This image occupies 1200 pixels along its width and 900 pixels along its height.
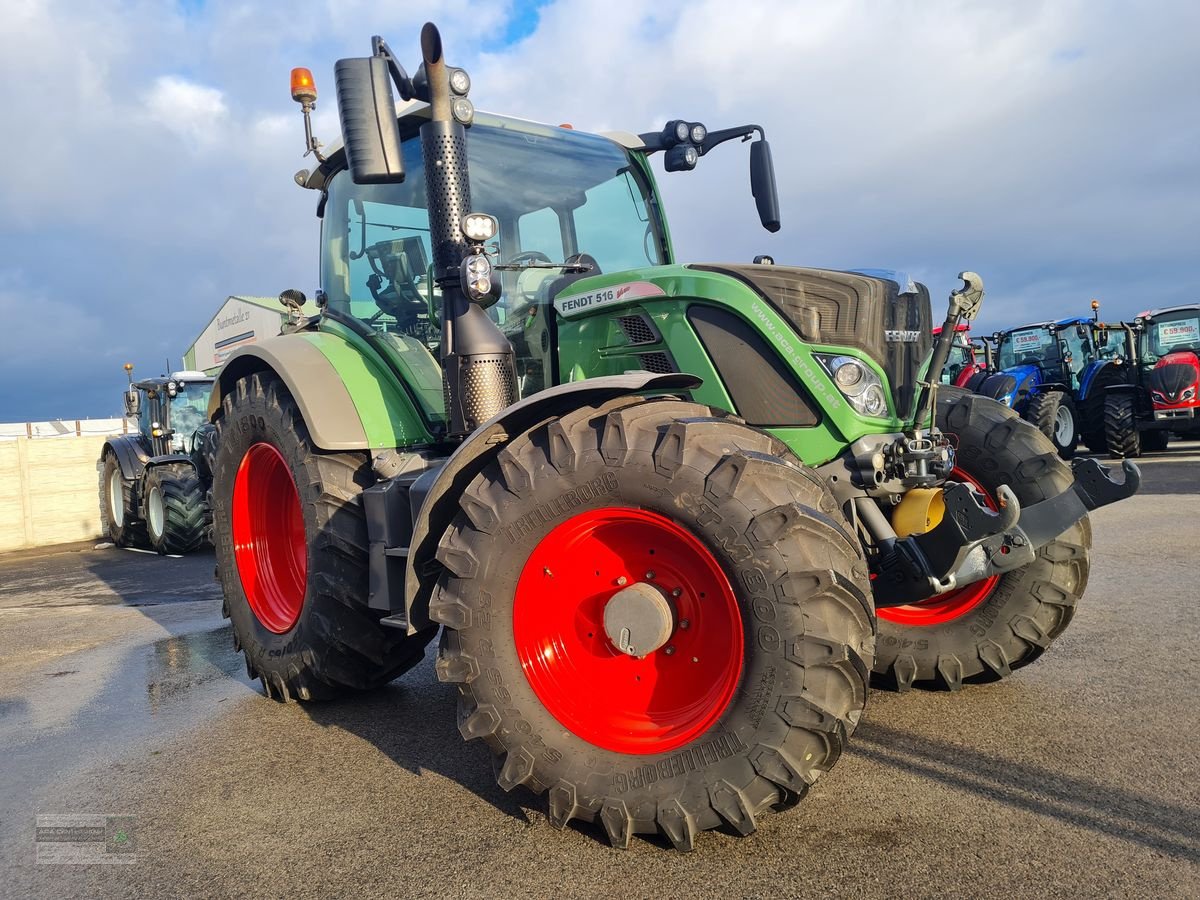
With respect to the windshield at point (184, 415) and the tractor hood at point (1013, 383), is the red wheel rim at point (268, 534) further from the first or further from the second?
the tractor hood at point (1013, 383)

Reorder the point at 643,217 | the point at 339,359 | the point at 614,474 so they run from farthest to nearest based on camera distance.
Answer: the point at 643,217 → the point at 339,359 → the point at 614,474

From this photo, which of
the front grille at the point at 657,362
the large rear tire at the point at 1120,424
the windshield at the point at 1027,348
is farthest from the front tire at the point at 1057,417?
the front grille at the point at 657,362

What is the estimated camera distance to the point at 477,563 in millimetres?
2771

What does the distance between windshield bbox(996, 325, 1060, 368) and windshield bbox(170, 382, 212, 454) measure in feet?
46.8

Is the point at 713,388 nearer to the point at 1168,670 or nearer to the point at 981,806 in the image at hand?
the point at 981,806

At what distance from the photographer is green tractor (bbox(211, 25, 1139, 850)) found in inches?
97.9

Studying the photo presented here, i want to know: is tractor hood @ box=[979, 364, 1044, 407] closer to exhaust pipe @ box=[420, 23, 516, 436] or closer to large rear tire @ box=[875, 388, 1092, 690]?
large rear tire @ box=[875, 388, 1092, 690]

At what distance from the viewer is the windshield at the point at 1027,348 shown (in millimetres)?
16766

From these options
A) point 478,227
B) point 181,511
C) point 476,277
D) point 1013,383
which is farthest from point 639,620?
point 1013,383

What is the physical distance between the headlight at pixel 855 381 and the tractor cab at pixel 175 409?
450 inches

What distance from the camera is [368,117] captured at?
2914mm

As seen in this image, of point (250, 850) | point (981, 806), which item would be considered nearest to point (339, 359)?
point (250, 850)

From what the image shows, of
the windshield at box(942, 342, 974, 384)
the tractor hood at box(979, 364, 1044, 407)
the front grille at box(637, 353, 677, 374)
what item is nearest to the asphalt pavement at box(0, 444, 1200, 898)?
the front grille at box(637, 353, 677, 374)

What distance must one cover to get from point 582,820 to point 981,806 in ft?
→ 3.90
